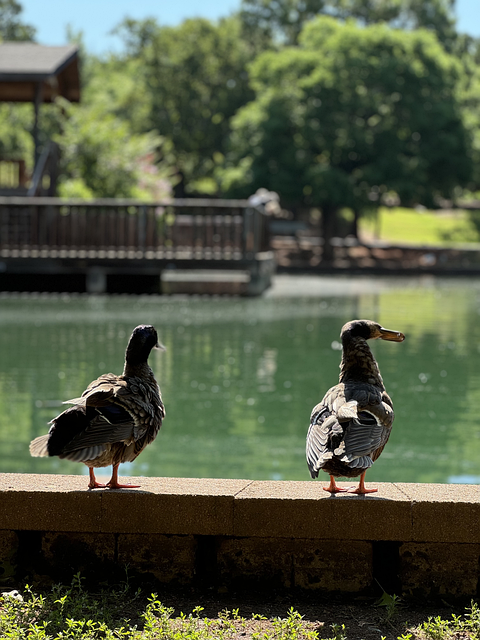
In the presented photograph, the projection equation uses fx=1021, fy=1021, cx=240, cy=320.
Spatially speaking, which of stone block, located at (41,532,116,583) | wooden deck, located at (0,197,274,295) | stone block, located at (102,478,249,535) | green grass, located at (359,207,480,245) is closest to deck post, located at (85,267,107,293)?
wooden deck, located at (0,197,274,295)

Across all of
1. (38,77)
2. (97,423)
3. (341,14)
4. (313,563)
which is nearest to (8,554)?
(97,423)

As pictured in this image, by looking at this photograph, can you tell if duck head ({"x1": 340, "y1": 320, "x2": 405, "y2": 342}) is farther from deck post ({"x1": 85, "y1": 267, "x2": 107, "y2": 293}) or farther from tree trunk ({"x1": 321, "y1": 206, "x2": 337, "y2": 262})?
tree trunk ({"x1": 321, "y1": 206, "x2": 337, "y2": 262})

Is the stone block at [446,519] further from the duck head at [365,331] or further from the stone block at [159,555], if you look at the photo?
the stone block at [159,555]

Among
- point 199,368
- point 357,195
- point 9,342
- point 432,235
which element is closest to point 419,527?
point 199,368

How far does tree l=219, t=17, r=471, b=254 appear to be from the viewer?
158 feet

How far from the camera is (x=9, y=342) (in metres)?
15.7

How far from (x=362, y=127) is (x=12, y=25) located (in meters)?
41.9

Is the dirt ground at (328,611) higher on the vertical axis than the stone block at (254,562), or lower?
lower

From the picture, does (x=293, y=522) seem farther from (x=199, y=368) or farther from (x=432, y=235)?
(x=432, y=235)

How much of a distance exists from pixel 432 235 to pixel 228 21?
2019 centimetres

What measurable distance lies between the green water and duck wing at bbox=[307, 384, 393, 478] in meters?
3.76

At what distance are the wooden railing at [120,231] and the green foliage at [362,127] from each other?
24.6 meters

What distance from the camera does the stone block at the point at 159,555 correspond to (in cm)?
432

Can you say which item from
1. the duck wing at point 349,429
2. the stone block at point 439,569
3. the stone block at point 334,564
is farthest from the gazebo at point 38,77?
the stone block at point 439,569
